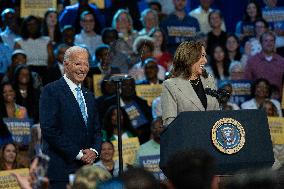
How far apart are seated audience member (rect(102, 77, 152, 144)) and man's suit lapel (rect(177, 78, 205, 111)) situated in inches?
181

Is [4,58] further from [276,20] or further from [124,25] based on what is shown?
[276,20]

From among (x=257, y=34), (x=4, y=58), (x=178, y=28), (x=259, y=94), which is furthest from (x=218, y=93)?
(x=257, y=34)

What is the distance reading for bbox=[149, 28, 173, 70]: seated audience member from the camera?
41.7ft

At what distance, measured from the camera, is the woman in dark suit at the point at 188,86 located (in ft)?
21.1

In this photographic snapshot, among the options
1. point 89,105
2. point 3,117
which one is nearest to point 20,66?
A: point 3,117

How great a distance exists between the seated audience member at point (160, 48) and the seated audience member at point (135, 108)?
1.35m

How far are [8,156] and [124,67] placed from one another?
4.96ft

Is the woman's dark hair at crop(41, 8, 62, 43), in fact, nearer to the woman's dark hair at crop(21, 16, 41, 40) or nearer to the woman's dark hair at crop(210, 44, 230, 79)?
the woman's dark hair at crop(21, 16, 41, 40)

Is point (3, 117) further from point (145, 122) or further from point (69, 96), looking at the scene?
point (69, 96)

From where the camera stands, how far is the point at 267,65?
41.5 feet

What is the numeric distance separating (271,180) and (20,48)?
8.62 metres

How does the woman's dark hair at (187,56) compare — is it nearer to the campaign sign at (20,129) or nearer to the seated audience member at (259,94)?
the campaign sign at (20,129)

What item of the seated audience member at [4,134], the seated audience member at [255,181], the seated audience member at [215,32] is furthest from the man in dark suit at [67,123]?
the seated audience member at [215,32]

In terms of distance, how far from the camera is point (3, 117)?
34.4ft
